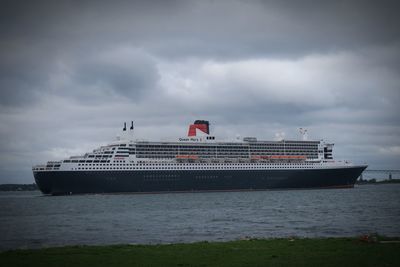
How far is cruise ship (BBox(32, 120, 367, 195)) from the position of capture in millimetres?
96375

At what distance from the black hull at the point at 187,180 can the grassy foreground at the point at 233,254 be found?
72.4 metres

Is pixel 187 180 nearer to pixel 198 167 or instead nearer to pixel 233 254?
pixel 198 167

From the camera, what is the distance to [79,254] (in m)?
22.8

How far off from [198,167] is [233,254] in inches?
3278

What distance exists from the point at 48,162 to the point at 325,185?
58.9 metres

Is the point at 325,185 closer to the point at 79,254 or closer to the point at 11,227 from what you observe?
the point at 11,227

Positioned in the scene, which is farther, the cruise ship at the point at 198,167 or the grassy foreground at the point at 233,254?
the cruise ship at the point at 198,167

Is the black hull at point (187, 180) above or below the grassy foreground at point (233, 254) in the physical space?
above

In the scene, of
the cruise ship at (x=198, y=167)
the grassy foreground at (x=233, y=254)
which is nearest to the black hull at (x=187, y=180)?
the cruise ship at (x=198, y=167)

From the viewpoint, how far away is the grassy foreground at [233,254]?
19906mm

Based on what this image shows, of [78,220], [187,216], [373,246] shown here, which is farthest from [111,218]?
[373,246]

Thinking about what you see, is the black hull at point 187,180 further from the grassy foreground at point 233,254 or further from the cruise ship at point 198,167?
the grassy foreground at point 233,254

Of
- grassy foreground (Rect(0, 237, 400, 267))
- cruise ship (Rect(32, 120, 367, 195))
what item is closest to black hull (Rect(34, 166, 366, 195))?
cruise ship (Rect(32, 120, 367, 195))

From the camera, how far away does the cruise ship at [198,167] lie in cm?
9638
